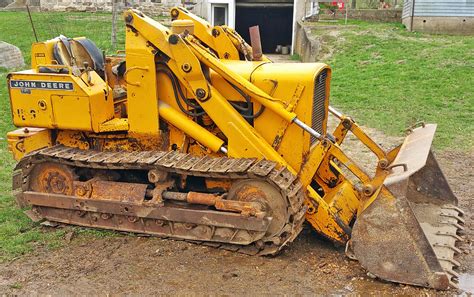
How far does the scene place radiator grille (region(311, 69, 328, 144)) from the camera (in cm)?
590

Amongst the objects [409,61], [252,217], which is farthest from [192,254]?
[409,61]

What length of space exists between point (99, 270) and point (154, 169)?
1.16 metres

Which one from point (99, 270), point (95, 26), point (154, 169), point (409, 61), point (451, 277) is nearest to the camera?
point (451, 277)

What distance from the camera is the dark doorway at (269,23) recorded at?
29.6 m

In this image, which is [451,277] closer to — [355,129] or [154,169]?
[355,129]

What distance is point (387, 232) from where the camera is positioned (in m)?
4.93

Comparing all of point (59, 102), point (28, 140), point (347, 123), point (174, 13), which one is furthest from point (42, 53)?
point (347, 123)

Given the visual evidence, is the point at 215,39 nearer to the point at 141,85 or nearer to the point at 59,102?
the point at 141,85

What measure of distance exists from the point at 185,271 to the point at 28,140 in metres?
2.81

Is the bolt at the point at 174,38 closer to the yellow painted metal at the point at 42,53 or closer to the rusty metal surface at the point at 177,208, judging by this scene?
the rusty metal surface at the point at 177,208

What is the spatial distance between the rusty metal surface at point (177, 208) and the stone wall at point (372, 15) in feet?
79.1

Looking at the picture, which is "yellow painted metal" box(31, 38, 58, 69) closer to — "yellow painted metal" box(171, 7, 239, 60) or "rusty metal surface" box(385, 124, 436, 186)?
"yellow painted metal" box(171, 7, 239, 60)

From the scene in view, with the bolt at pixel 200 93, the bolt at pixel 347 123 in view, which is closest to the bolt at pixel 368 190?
the bolt at pixel 347 123

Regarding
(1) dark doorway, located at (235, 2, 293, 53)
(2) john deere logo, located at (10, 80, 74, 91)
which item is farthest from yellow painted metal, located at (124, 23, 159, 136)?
(1) dark doorway, located at (235, 2, 293, 53)
